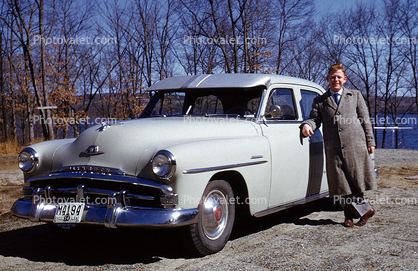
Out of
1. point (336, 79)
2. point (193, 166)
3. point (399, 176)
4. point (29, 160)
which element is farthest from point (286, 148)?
point (399, 176)

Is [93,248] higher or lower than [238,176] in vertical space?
lower

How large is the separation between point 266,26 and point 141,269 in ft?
59.7

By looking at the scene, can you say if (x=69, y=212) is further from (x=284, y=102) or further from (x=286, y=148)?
(x=284, y=102)

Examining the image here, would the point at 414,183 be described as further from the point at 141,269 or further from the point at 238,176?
the point at 141,269

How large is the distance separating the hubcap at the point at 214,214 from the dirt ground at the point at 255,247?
21 cm

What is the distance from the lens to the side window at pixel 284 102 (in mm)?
4699

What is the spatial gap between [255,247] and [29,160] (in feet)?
7.86

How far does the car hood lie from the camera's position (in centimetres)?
340

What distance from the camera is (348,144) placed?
4.48 metres

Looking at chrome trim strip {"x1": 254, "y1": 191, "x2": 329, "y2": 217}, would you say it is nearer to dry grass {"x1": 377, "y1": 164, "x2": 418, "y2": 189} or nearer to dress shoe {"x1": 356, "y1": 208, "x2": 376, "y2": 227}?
dress shoe {"x1": 356, "y1": 208, "x2": 376, "y2": 227}

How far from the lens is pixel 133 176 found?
3.27 metres

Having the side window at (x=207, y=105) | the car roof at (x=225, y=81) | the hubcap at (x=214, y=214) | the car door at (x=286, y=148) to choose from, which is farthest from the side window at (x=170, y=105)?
the hubcap at (x=214, y=214)

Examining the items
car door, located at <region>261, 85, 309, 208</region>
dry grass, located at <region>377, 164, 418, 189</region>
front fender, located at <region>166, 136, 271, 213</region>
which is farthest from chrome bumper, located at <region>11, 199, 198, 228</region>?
dry grass, located at <region>377, 164, 418, 189</region>

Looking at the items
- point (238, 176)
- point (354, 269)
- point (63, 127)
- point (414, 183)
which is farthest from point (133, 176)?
point (63, 127)
